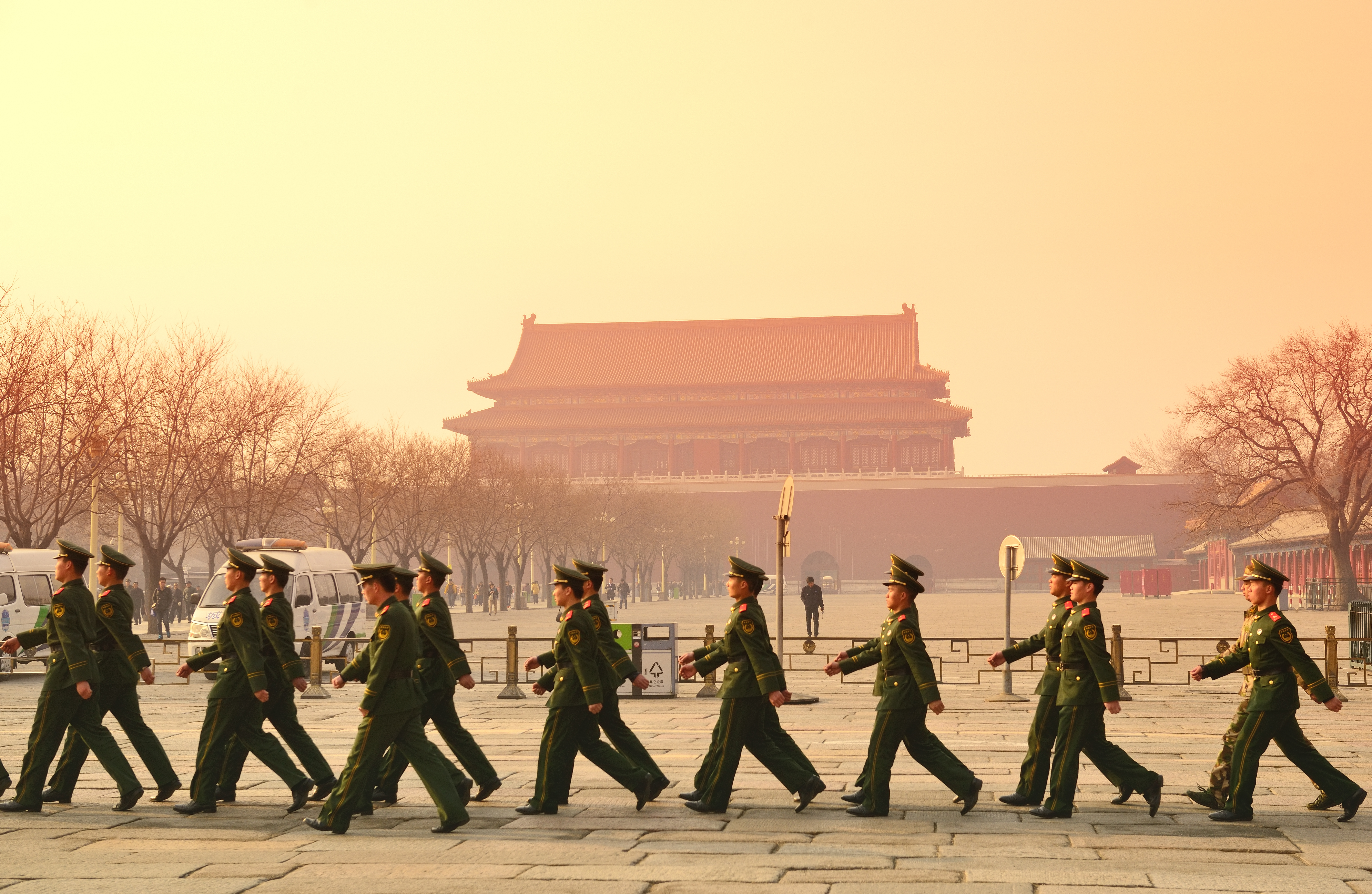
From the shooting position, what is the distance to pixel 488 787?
7879 mm

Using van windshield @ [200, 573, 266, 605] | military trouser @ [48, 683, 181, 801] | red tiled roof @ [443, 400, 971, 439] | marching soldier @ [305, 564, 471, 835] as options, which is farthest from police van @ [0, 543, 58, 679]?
red tiled roof @ [443, 400, 971, 439]

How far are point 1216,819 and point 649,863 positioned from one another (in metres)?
2.94

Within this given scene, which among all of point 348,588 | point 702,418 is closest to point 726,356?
point 702,418

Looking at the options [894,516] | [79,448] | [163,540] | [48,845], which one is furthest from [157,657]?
[894,516]

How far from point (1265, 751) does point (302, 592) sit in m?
15.2

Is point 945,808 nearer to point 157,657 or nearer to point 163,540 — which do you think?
point 157,657

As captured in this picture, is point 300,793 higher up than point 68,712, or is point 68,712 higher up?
point 68,712

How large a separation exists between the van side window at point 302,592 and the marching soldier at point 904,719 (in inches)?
537

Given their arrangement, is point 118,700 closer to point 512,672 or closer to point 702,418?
point 512,672

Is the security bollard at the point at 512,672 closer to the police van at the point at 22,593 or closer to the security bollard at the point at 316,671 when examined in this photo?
the security bollard at the point at 316,671

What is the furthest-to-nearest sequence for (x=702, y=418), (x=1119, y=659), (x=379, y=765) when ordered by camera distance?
(x=702, y=418), (x=1119, y=659), (x=379, y=765)

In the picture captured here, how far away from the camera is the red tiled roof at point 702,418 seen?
77125 mm

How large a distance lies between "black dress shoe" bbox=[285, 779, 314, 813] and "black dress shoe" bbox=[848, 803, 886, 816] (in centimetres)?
284

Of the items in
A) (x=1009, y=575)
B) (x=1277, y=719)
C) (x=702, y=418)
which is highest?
(x=702, y=418)
